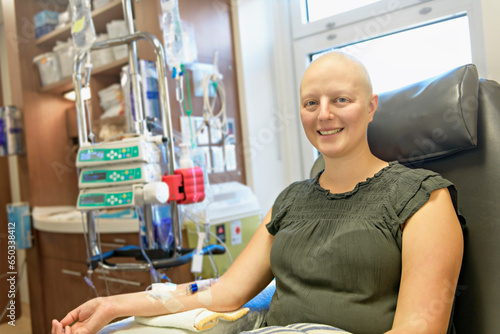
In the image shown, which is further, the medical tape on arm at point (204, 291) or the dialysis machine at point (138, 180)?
the dialysis machine at point (138, 180)

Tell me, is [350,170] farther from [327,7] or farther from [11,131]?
[11,131]

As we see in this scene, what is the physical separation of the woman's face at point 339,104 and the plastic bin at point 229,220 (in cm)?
95

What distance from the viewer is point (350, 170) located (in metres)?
1.02

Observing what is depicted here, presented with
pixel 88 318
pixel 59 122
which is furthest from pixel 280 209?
pixel 59 122

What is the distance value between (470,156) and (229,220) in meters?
1.21

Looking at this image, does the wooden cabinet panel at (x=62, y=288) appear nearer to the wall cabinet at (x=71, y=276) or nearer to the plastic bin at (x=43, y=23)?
the wall cabinet at (x=71, y=276)

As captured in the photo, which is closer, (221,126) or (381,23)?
(381,23)

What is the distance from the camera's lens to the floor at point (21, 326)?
2.55 m

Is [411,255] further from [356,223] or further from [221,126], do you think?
[221,126]

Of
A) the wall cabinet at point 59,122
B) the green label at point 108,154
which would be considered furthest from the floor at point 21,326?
the green label at point 108,154

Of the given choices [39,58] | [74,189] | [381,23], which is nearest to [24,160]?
[74,189]

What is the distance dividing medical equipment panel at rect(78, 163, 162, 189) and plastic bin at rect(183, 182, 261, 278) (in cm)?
40

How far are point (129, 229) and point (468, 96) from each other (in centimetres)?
154

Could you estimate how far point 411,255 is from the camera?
0.84 metres
